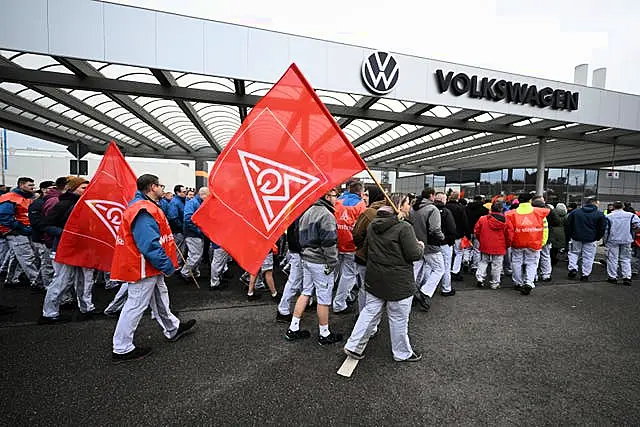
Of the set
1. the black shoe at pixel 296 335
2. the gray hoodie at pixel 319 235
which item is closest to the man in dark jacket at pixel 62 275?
the black shoe at pixel 296 335

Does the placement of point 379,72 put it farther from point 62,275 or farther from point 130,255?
point 62,275

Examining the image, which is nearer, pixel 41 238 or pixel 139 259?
pixel 139 259

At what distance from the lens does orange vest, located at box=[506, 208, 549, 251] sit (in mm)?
5801

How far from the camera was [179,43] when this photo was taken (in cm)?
784

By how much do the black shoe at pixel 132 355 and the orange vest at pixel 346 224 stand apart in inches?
105

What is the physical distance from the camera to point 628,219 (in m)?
6.49

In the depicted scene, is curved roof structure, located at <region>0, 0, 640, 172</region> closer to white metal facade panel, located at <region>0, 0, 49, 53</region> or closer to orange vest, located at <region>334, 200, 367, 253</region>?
white metal facade panel, located at <region>0, 0, 49, 53</region>

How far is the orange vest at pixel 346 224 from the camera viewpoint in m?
4.51

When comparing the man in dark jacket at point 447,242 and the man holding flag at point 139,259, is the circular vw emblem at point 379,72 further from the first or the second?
the man holding flag at point 139,259

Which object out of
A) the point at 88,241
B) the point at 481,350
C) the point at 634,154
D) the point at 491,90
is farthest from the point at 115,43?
the point at 634,154

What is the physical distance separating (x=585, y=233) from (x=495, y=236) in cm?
246

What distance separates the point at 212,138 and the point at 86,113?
631 centimetres

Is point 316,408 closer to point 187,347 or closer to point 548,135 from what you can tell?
point 187,347

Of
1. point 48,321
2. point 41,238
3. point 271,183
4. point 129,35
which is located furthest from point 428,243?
point 129,35
